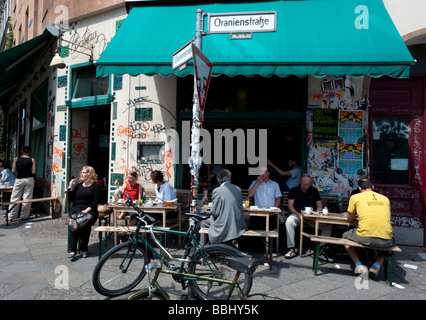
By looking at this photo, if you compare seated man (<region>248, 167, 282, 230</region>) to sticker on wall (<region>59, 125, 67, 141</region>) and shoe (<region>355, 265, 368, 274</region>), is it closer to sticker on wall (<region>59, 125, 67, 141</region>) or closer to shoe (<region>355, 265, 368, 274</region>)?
shoe (<region>355, 265, 368, 274</region>)

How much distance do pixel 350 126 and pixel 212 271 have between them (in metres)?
4.41

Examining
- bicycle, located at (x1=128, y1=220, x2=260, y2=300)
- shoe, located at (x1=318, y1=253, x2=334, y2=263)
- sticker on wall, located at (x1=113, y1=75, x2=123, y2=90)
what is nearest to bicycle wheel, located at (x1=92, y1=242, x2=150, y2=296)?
bicycle, located at (x1=128, y1=220, x2=260, y2=300)

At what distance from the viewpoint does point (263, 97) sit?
22.2ft

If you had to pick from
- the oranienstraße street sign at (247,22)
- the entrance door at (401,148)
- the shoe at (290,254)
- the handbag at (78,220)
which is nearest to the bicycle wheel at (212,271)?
the shoe at (290,254)

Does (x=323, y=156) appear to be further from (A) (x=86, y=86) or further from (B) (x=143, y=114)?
(A) (x=86, y=86)

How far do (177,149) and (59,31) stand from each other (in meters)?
4.48

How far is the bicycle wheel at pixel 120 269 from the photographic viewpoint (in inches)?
140

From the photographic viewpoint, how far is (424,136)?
636 cm

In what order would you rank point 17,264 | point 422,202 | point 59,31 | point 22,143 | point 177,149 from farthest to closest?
point 22,143 → point 59,31 → point 177,149 → point 422,202 → point 17,264

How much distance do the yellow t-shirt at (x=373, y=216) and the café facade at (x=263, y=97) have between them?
1.84m

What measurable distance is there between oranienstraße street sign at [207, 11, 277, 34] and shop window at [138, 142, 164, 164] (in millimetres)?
3394

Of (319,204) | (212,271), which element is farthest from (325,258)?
(212,271)
